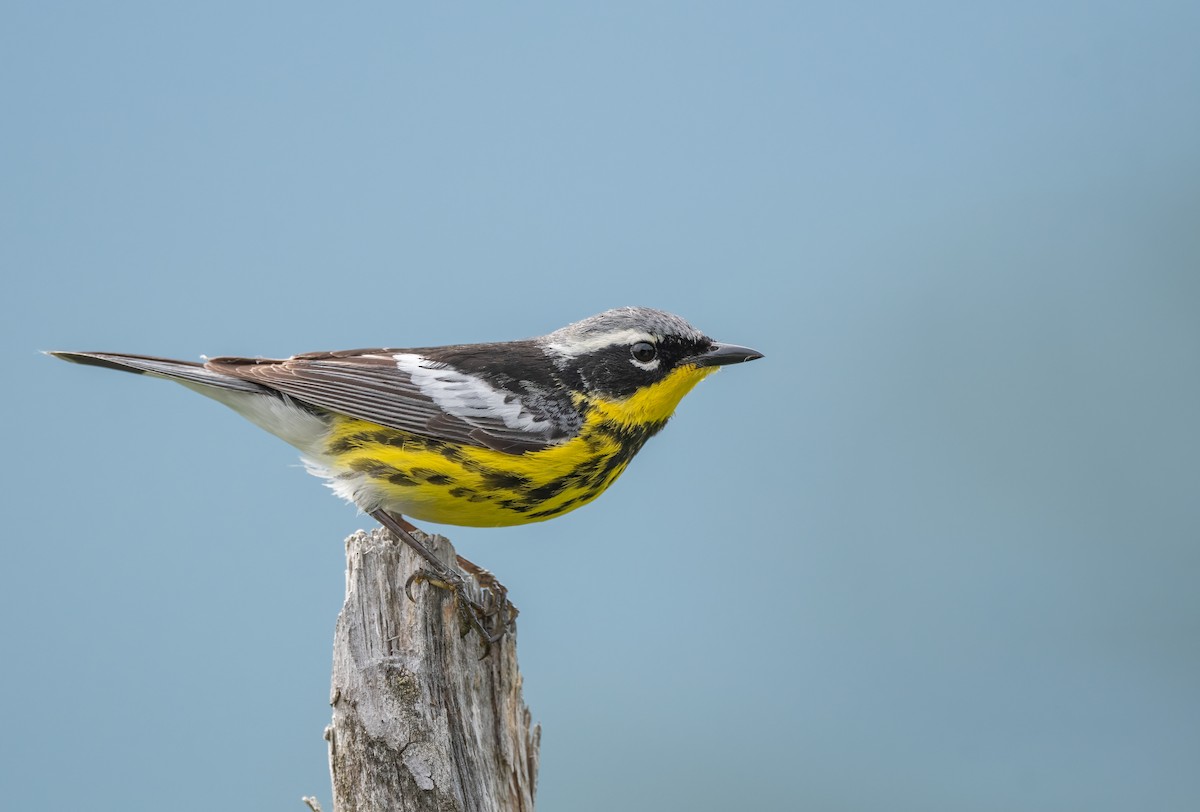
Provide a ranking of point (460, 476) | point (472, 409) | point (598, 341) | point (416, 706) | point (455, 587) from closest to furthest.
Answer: point (416, 706) → point (455, 587) → point (460, 476) → point (472, 409) → point (598, 341)

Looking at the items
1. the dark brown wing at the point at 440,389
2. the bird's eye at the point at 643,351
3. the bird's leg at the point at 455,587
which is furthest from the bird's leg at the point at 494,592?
the bird's eye at the point at 643,351

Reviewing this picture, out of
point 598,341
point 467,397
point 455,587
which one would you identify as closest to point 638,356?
point 598,341

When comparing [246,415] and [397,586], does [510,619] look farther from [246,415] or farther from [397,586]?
[246,415]

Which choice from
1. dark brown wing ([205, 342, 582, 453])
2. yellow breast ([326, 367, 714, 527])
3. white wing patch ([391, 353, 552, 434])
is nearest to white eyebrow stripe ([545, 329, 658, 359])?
dark brown wing ([205, 342, 582, 453])

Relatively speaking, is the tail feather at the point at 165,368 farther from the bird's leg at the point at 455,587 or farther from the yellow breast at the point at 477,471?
the bird's leg at the point at 455,587

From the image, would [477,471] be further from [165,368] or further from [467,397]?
[165,368]

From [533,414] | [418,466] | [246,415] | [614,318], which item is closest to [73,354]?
[246,415]

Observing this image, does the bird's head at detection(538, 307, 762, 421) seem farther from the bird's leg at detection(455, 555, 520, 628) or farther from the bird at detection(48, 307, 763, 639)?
the bird's leg at detection(455, 555, 520, 628)
